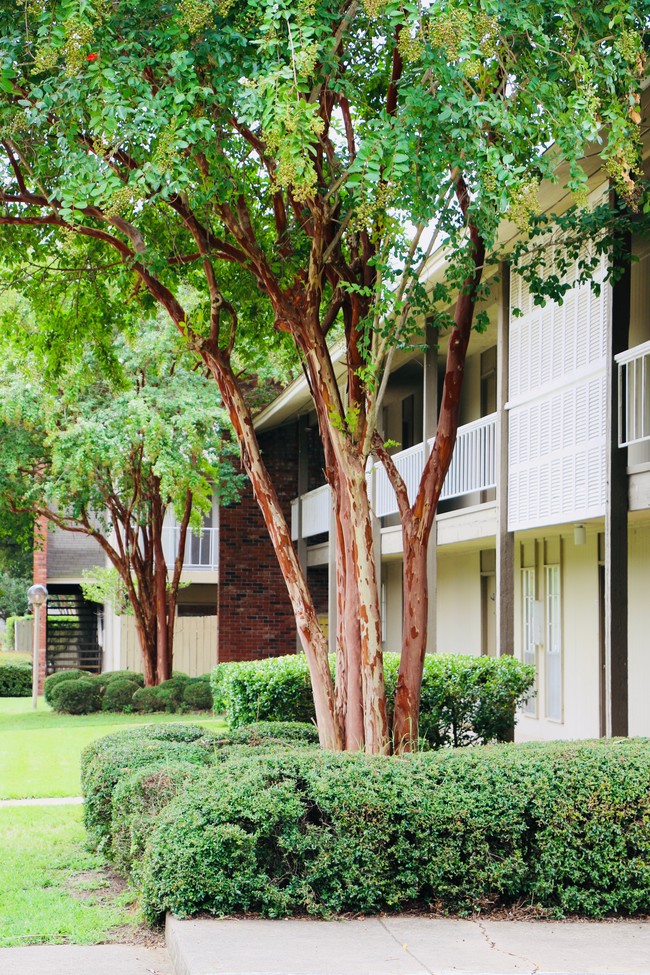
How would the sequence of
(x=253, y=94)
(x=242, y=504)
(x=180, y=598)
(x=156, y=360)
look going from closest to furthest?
1. (x=253, y=94)
2. (x=156, y=360)
3. (x=242, y=504)
4. (x=180, y=598)

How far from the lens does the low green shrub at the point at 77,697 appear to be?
22156mm

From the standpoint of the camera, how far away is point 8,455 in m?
21.4

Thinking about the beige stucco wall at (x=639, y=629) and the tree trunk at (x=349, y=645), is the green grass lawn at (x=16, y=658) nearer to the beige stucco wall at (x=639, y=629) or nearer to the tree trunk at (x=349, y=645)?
the beige stucco wall at (x=639, y=629)

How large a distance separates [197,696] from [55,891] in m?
14.7

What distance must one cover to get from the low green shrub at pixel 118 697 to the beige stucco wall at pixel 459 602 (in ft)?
20.3

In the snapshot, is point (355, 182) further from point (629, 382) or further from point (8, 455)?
point (8, 455)

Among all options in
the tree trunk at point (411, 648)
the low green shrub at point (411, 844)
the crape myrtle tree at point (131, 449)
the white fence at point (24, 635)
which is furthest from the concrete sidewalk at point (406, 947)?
the white fence at point (24, 635)

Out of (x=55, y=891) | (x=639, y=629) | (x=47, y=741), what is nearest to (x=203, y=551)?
(x=47, y=741)

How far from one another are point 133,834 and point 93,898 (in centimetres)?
55

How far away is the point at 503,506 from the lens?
543 inches

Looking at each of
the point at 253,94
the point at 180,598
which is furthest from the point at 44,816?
the point at 180,598

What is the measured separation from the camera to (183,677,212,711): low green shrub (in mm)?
21859

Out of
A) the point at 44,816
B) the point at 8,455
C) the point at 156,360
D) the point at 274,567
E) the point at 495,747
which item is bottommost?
the point at 44,816

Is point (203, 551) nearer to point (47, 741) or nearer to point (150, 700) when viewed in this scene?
point (150, 700)
